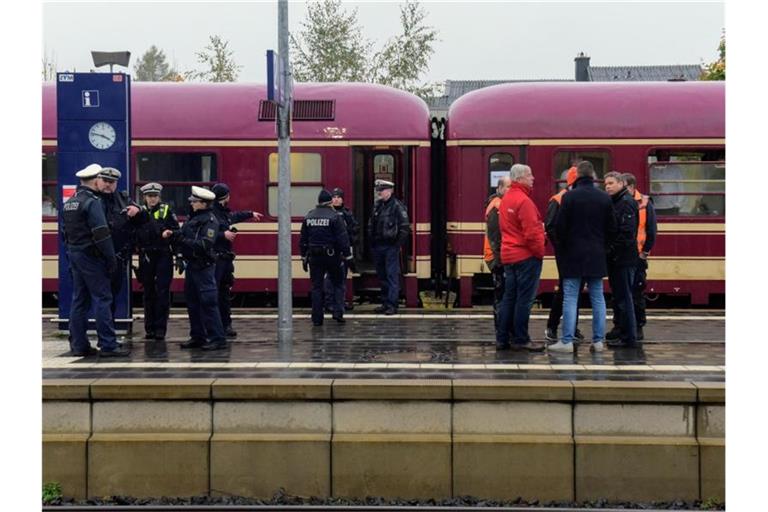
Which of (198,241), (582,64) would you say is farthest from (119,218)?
(582,64)

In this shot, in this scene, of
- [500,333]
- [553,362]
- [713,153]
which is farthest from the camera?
[713,153]

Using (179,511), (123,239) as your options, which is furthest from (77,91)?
(179,511)

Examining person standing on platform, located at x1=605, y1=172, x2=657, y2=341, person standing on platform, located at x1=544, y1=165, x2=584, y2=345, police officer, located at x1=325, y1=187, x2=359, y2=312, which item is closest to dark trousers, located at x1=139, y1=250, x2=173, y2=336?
police officer, located at x1=325, y1=187, x2=359, y2=312

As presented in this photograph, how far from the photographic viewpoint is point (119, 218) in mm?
10930

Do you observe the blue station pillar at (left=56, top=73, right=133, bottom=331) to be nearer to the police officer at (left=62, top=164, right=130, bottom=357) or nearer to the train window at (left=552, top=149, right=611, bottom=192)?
the police officer at (left=62, top=164, right=130, bottom=357)

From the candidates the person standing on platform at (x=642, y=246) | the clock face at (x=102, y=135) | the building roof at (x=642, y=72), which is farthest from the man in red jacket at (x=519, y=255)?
the building roof at (x=642, y=72)

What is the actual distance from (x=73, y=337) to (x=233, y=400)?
2.83 meters

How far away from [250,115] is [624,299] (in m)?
7.59

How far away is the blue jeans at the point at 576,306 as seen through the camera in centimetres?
1042

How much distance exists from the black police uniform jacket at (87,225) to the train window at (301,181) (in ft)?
20.6

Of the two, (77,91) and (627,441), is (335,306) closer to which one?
(77,91)

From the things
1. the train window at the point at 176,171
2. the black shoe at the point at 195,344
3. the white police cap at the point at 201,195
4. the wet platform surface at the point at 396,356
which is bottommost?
the wet platform surface at the point at 396,356

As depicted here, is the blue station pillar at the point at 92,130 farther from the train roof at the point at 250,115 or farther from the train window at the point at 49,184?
the train window at the point at 49,184

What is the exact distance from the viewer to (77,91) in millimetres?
11734
